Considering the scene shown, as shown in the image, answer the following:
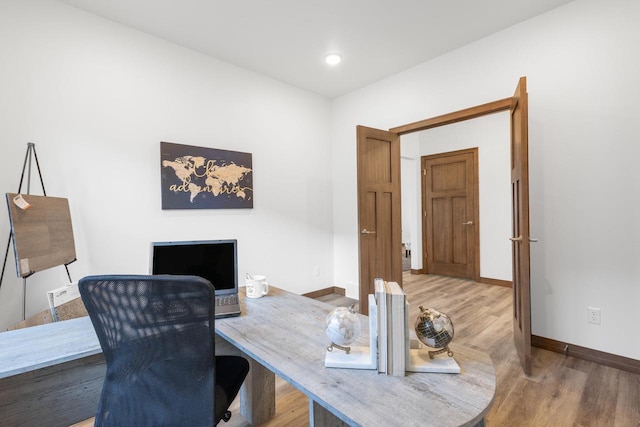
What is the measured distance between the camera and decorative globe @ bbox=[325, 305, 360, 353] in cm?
101

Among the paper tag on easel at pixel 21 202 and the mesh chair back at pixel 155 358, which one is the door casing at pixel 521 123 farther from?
the paper tag on easel at pixel 21 202

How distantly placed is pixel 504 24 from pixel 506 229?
2981 millimetres

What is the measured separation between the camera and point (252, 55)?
312 centimetres

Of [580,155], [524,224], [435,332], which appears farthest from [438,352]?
[580,155]

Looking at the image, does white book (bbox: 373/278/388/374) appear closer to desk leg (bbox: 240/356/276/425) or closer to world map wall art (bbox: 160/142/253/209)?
desk leg (bbox: 240/356/276/425)

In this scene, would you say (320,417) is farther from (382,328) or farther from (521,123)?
(521,123)

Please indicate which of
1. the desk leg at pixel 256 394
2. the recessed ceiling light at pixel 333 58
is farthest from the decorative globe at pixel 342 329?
the recessed ceiling light at pixel 333 58

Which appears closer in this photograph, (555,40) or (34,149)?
(34,149)

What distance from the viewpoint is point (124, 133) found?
2.58 metres

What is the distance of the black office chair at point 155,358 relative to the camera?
0.97 metres

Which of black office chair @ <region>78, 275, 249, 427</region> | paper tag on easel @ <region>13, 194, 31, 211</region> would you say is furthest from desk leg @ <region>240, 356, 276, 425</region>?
paper tag on easel @ <region>13, 194, 31, 211</region>

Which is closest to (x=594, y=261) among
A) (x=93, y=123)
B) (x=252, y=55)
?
(x=252, y=55)

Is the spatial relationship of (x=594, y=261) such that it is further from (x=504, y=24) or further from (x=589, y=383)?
(x=504, y=24)

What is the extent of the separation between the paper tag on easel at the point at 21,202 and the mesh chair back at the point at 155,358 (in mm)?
1358
